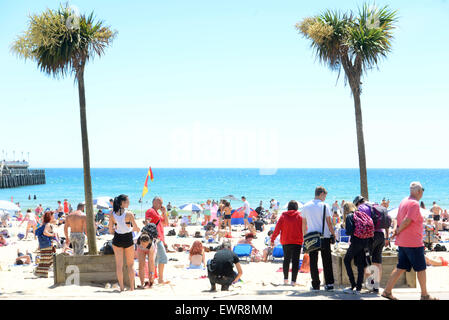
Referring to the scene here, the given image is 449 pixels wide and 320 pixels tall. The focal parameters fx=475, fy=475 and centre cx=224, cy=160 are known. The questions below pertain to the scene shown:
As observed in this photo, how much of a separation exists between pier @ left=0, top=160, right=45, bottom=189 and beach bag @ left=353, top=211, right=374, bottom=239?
86888mm

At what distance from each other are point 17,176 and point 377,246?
9269cm

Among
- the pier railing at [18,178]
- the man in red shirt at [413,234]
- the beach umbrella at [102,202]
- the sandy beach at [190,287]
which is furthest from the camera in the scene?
the pier railing at [18,178]

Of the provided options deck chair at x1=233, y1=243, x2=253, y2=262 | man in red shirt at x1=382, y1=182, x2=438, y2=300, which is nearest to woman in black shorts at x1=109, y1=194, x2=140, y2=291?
man in red shirt at x1=382, y1=182, x2=438, y2=300

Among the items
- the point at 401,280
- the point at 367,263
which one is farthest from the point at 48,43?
the point at 401,280

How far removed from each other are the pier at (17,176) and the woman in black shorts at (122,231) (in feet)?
277

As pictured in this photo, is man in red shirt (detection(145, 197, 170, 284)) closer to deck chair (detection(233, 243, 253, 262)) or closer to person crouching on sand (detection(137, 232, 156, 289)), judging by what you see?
person crouching on sand (detection(137, 232, 156, 289))

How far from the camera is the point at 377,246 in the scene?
23.4ft

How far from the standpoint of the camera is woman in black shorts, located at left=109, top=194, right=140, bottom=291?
24.5ft

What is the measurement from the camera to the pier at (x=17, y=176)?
8481 centimetres

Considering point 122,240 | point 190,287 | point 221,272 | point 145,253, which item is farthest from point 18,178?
point 221,272

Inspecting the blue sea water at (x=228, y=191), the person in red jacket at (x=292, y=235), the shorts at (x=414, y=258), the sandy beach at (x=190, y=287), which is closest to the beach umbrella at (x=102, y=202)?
the sandy beach at (x=190, y=287)

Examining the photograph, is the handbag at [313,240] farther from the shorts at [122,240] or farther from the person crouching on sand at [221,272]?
the shorts at [122,240]

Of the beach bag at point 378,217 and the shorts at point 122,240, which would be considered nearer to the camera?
the beach bag at point 378,217
